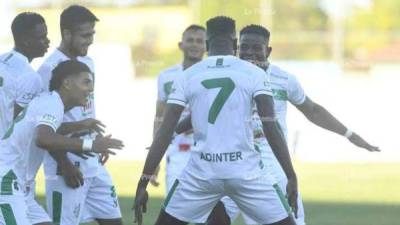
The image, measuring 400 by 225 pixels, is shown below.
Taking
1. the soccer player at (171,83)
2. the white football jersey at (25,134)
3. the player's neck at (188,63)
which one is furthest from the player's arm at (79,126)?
the player's neck at (188,63)

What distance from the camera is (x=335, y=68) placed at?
37688mm

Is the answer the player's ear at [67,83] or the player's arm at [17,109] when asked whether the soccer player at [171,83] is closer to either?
the player's arm at [17,109]

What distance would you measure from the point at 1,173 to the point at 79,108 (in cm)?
157

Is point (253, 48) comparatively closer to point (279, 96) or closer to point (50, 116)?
point (279, 96)

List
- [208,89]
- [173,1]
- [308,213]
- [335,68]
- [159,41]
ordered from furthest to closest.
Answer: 1. [173,1]
2. [159,41]
3. [335,68]
4. [308,213]
5. [208,89]

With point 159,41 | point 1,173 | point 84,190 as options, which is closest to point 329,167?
point 84,190

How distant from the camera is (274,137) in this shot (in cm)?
822

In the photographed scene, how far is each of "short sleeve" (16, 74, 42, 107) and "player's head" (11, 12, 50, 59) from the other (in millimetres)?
417

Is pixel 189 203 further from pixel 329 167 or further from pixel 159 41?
pixel 159 41

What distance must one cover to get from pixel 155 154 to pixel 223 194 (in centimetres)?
60

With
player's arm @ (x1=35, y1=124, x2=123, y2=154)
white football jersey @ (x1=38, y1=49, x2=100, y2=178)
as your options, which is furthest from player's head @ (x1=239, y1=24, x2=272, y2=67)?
player's arm @ (x1=35, y1=124, x2=123, y2=154)

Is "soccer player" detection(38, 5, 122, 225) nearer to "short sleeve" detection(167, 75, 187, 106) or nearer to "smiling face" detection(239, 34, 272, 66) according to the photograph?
"short sleeve" detection(167, 75, 187, 106)

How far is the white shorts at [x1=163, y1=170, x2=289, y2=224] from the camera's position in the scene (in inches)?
323

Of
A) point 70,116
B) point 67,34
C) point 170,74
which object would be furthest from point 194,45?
point 70,116
